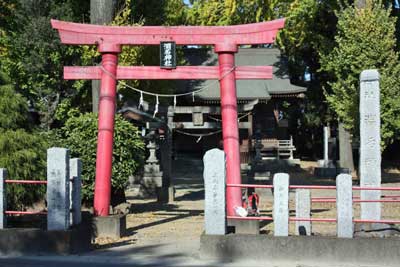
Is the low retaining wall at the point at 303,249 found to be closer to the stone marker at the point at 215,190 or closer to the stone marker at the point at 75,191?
the stone marker at the point at 215,190

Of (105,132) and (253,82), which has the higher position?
(253,82)

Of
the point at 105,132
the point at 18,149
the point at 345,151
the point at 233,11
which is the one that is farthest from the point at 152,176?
the point at 345,151

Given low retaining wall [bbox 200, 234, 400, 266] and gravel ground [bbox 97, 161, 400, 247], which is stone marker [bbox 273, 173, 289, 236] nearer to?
low retaining wall [bbox 200, 234, 400, 266]

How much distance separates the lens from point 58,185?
899cm

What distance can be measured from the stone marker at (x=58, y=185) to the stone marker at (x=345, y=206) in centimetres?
439

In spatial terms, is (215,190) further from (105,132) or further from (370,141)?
(105,132)

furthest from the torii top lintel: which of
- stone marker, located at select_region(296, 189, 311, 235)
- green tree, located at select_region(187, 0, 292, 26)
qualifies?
green tree, located at select_region(187, 0, 292, 26)

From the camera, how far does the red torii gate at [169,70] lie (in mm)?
11758

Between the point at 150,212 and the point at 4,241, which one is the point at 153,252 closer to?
the point at 4,241

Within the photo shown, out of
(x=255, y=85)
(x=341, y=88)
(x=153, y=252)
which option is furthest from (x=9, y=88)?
(x=255, y=85)

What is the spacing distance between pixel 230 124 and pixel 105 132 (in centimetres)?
267

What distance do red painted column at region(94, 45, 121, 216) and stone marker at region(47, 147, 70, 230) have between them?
2.44 m

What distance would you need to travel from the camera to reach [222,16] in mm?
30422

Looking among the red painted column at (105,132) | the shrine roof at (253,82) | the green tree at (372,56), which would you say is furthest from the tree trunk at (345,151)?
the red painted column at (105,132)
